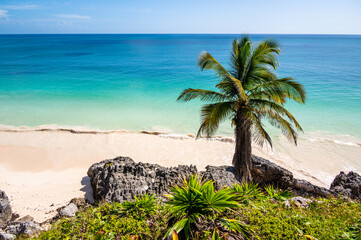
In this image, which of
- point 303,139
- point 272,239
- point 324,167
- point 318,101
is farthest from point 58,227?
point 318,101

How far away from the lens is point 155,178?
8148 millimetres

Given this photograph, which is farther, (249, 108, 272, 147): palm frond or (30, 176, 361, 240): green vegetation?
(249, 108, 272, 147): palm frond

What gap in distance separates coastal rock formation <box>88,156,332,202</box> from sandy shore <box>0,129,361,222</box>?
1.92 m

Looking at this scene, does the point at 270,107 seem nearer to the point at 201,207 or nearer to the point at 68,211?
the point at 201,207

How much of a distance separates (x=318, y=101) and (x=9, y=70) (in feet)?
164

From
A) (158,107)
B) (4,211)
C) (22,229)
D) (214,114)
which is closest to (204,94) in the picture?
(214,114)

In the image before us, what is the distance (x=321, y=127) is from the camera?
18.2 m

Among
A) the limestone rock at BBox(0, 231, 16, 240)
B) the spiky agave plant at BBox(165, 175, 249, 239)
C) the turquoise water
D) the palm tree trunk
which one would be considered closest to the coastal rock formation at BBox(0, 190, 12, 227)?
the limestone rock at BBox(0, 231, 16, 240)

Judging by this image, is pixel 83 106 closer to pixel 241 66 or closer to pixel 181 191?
pixel 241 66

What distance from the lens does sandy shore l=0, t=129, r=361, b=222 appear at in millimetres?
10117

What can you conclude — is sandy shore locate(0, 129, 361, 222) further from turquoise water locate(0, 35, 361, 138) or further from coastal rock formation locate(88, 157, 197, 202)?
turquoise water locate(0, 35, 361, 138)

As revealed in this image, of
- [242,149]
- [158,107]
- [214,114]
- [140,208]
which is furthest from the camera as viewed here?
[158,107]

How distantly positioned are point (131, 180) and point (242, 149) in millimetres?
4416

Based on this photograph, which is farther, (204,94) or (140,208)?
(204,94)
